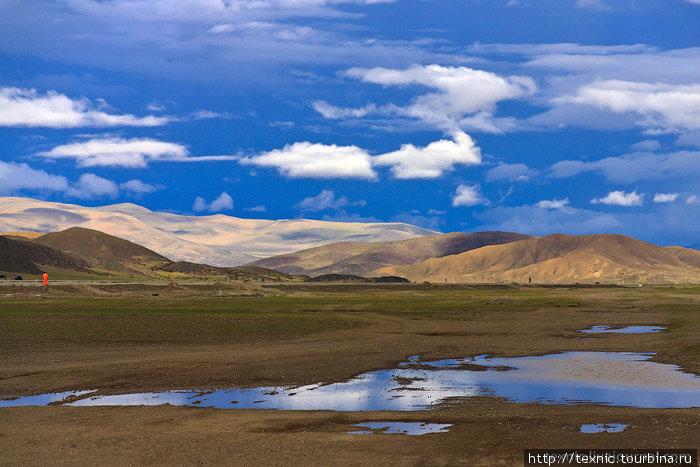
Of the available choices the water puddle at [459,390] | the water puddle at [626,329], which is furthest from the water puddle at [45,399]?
the water puddle at [626,329]

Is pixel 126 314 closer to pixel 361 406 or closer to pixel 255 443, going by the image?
pixel 361 406

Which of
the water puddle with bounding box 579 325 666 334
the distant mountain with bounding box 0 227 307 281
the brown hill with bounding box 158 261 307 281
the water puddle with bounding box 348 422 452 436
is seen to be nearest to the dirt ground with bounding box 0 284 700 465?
the water puddle with bounding box 348 422 452 436

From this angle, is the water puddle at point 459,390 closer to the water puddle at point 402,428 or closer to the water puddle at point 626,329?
the water puddle at point 402,428

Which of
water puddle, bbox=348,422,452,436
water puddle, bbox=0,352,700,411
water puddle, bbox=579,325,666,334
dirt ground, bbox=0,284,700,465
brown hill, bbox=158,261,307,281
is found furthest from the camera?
brown hill, bbox=158,261,307,281

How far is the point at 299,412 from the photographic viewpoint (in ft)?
75.0

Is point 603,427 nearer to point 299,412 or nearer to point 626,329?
point 299,412

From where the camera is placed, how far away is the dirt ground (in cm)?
1783

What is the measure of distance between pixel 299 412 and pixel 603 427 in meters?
9.02

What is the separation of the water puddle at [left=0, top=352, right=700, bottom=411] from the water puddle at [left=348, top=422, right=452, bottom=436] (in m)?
2.72

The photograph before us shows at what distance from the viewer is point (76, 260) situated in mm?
180375

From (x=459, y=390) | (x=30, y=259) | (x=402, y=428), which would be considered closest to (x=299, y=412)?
(x=402, y=428)

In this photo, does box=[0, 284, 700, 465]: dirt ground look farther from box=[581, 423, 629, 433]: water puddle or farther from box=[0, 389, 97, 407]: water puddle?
box=[0, 389, 97, 407]: water puddle

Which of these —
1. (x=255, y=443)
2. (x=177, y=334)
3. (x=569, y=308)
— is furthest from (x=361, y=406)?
(x=569, y=308)

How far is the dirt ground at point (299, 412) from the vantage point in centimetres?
1783
